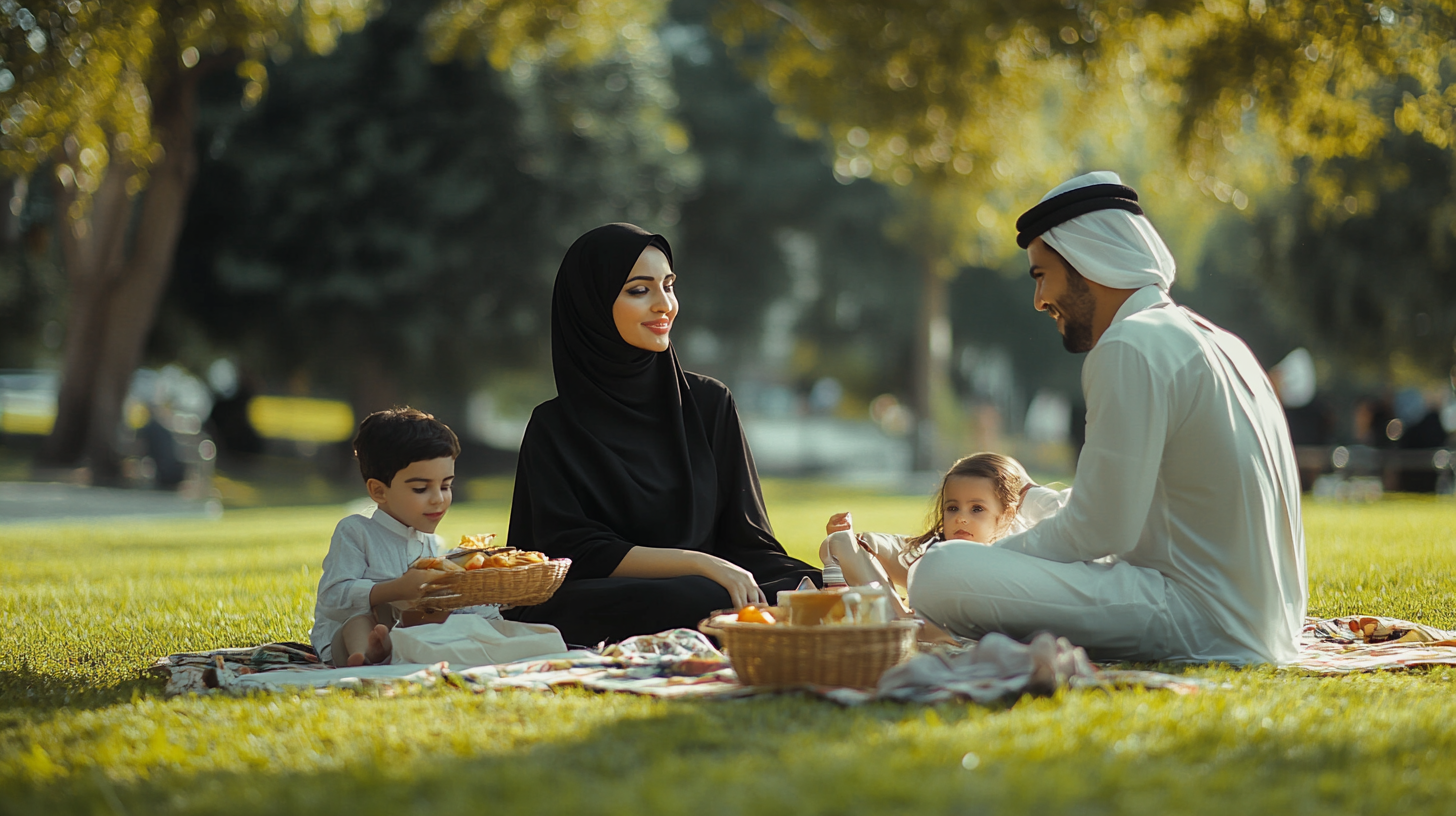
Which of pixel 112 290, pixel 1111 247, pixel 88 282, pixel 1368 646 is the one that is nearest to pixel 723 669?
pixel 1111 247

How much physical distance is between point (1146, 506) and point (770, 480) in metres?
27.1

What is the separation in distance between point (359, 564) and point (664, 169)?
63.2 feet

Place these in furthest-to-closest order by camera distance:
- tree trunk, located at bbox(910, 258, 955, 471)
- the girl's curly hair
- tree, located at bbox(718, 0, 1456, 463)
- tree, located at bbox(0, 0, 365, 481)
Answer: tree trunk, located at bbox(910, 258, 955, 471)
tree, located at bbox(718, 0, 1456, 463)
tree, located at bbox(0, 0, 365, 481)
the girl's curly hair

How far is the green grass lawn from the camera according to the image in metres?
2.49

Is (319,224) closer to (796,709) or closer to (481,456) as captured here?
(481,456)

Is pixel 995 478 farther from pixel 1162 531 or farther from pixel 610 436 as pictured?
pixel 610 436

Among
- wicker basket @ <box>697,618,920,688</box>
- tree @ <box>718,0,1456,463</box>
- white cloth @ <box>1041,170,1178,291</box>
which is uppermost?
tree @ <box>718,0,1456,463</box>

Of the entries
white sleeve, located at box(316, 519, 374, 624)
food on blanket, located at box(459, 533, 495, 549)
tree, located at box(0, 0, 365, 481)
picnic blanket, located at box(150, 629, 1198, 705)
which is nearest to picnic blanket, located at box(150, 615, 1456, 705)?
Answer: picnic blanket, located at box(150, 629, 1198, 705)

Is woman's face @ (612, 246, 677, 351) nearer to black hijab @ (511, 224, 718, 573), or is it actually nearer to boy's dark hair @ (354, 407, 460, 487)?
black hijab @ (511, 224, 718, 573)

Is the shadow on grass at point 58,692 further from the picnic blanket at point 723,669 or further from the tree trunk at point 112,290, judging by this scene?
the tree trunk at point 112,290

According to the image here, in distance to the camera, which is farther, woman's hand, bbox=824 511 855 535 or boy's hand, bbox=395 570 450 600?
woman's hand, bbox=824 511 855 535

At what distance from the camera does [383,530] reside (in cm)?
485

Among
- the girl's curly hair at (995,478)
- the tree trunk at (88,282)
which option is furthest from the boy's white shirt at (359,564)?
the tree trunk at (88,282)

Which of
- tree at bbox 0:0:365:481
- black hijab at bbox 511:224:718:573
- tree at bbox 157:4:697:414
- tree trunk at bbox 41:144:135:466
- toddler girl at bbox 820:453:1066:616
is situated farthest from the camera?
tree at bbox 157:4:697:414
